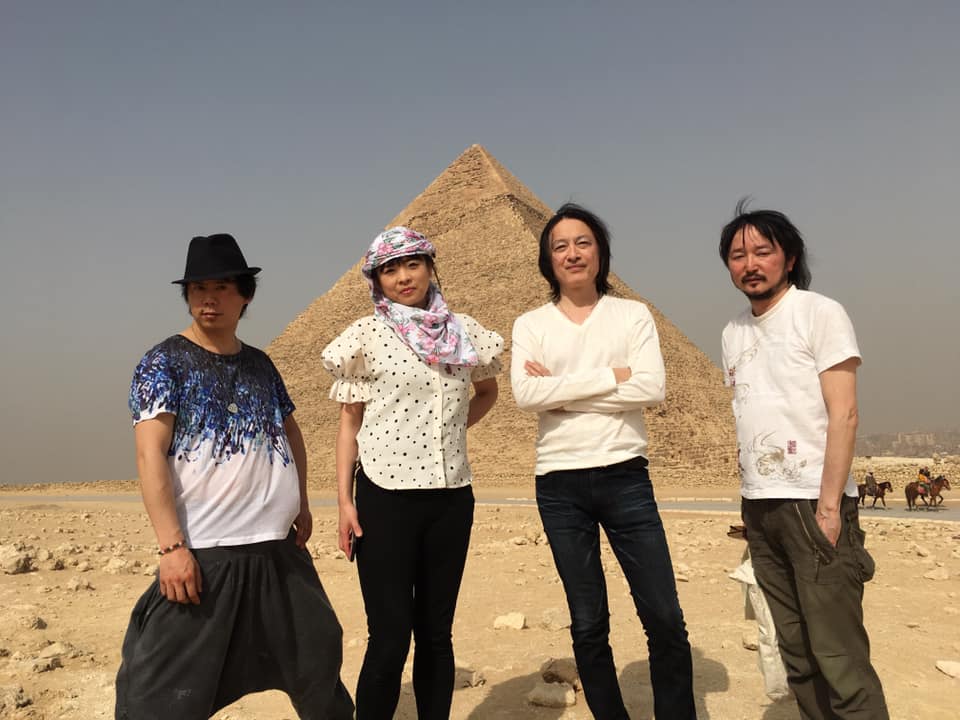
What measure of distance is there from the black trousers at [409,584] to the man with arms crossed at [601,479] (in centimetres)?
32

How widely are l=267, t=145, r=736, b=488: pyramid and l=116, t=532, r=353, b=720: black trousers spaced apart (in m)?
31.1

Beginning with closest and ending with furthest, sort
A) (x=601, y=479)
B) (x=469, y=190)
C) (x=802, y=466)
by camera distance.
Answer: (x=802, y=466) → (x=601, y=479) → (x=469, y=190)

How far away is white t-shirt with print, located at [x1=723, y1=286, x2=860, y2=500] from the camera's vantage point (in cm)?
228

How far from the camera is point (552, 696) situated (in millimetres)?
3189

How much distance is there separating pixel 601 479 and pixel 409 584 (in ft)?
2.23

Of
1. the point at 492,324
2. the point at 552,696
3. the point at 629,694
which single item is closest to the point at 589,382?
the point at 552,696

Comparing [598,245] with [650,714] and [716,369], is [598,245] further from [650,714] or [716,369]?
[716,369]

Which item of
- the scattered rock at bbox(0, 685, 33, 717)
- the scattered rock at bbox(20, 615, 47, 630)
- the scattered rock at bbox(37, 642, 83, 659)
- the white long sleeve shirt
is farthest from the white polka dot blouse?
the scattered rock at bbox(20, 615, 47, 630)


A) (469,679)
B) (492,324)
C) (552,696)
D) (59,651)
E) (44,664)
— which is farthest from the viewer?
(492,324)

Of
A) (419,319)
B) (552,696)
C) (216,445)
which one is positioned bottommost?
(552,696)

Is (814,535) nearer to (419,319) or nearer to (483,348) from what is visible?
(483,348)

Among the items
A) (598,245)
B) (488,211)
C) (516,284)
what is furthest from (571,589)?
(488,211)

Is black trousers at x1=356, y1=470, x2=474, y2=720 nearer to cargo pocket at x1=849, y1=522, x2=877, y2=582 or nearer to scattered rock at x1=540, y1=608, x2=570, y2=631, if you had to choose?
cargo pocket at x1=849, y1=522, x2=877, y2=582

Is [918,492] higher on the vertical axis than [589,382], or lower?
lower
